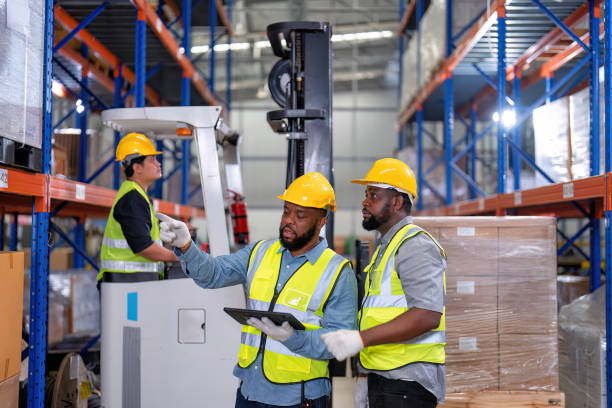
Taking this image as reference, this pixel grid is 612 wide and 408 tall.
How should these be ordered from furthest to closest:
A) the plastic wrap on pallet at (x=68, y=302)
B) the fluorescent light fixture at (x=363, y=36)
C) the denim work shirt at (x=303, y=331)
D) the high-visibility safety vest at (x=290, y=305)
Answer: the fluorescent light fixture at (x=363, y=36) < the plastic wrap on pallet at (x=68, y=302) < the high-visibility safety vest at (x=290, y=305) < the denim work shirt at (x=303, y=331)

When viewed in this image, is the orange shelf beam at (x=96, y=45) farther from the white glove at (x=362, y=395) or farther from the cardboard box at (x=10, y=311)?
the white glove at (x=362, y=395)

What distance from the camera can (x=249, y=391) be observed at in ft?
9.38

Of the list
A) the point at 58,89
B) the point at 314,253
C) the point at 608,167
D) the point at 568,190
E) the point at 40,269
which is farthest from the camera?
the point at 58,89

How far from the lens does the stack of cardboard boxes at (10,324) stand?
3.27 metres

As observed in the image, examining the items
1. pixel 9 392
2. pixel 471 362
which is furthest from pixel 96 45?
pixel 471 362

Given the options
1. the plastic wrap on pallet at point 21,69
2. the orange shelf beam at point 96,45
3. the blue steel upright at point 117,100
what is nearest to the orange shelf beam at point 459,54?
the orange shelf beam at point 96,45

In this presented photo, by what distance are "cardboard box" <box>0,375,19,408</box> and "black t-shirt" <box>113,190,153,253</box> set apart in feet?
3.45

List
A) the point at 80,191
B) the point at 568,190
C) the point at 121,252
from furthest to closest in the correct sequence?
the point at 568,190 → the point at 80,191 → the point at 121,252

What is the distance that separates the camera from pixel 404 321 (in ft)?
8.75

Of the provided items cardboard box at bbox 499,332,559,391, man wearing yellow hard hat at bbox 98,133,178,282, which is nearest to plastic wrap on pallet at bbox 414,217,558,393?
cardboard box at bbox 499,332,559,391

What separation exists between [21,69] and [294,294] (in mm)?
1973

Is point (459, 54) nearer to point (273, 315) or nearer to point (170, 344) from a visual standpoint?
point (170, 344)

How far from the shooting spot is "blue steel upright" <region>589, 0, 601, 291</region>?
5.43 metres

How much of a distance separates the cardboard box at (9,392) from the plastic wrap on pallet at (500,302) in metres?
2.65
